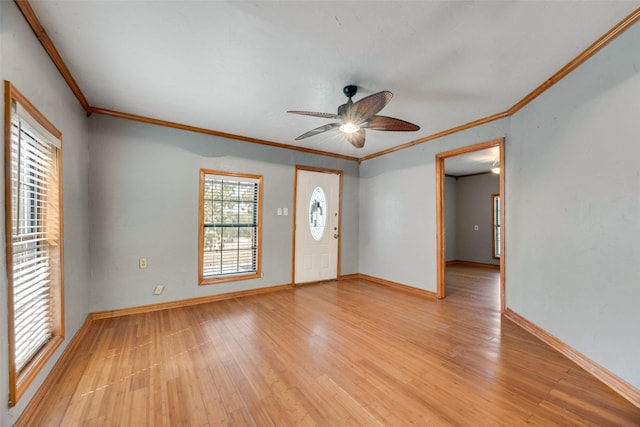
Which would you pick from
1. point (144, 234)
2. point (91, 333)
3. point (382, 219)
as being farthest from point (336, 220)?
point (91, 333)

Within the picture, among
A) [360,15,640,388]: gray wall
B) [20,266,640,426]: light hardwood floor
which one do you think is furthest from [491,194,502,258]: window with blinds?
[20,266,640,426]: light hardwood floor

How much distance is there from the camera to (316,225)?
4863 millimetres

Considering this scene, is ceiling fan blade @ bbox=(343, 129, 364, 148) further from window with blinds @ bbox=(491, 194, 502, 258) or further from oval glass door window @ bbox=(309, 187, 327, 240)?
window with blinds @ bbox=(491, 194, 502, 258)

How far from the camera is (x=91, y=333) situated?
267cm

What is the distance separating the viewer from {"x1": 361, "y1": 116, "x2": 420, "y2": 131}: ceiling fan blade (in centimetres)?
246

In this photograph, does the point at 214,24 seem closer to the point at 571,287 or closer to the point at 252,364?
the point at 252,364

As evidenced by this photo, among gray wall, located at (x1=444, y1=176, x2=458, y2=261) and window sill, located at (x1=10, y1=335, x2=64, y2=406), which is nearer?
window sill, located at (x1=10, y1=335, x2=64, y2=406)

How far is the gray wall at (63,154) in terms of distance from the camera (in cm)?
136

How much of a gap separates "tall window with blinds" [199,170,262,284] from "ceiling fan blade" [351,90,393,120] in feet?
7.76

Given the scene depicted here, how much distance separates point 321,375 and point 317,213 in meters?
3.16

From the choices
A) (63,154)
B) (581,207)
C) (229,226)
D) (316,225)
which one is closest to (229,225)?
(229,226)

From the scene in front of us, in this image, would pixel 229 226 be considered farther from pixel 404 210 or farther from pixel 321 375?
pixel 404 210

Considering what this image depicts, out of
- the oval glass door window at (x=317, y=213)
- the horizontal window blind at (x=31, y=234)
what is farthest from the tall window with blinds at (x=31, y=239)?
the oval glass door window at (x=317, y=213)

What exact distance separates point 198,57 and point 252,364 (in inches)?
97.9
